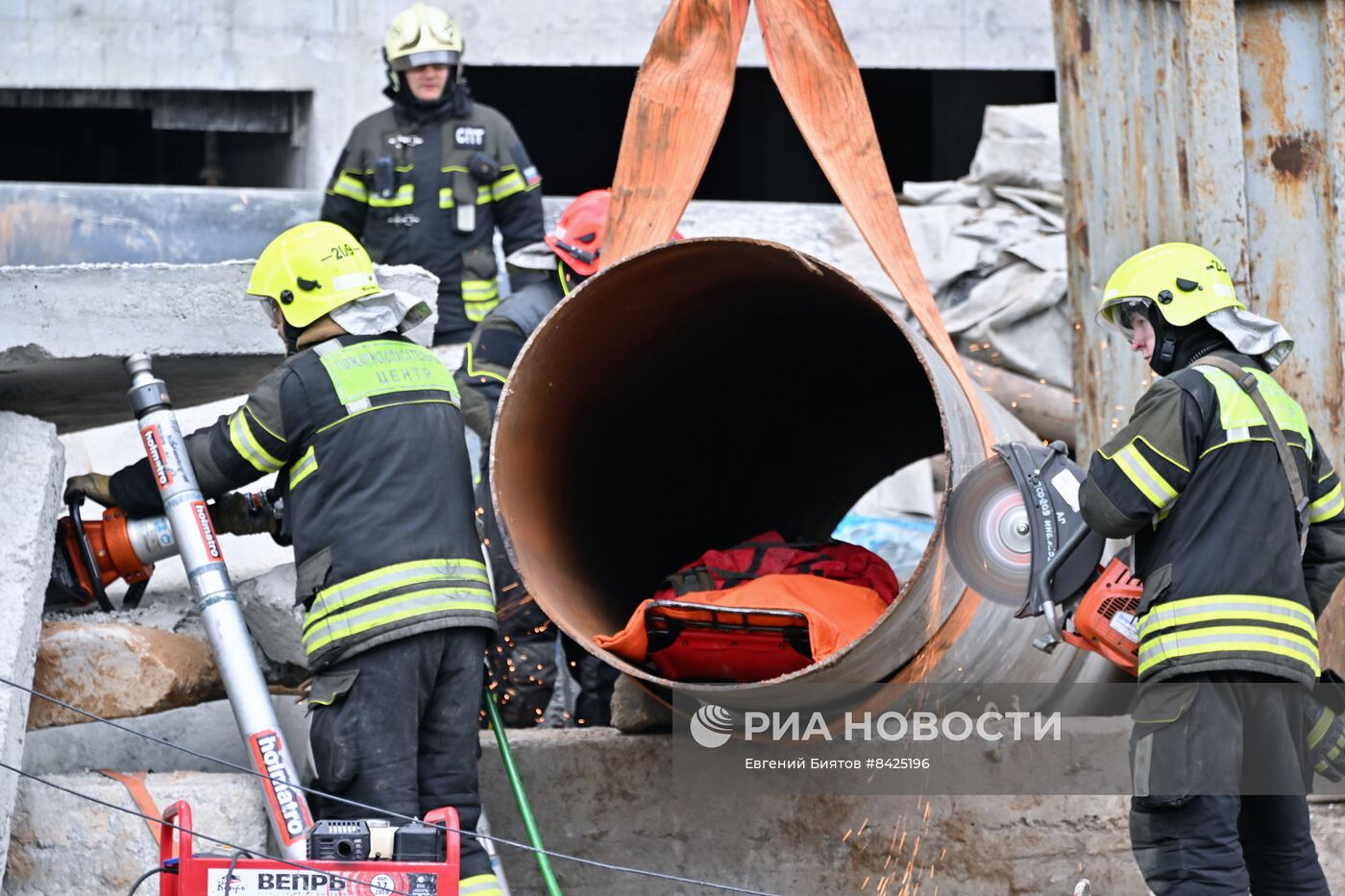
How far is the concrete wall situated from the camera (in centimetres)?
906

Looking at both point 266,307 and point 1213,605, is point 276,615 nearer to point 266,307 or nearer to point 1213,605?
point 266,307

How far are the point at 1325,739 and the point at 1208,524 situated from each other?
0.69 meters

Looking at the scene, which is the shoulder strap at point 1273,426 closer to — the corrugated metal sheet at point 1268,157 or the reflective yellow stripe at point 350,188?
the corrugated metal sheet at point 1268,157

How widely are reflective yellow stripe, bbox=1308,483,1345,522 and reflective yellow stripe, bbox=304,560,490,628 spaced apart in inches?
80.5

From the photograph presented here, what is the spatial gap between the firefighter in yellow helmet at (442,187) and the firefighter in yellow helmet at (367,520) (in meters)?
2.73

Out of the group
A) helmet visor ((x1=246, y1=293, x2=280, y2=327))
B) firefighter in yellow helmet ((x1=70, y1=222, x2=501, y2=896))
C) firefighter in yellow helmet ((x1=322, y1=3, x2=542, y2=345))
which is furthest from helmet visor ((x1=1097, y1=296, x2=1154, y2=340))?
firefighter in yellow helmet ((x1=322, y1=3, x2=542, y2=345))

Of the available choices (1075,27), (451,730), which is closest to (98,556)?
(451,730)

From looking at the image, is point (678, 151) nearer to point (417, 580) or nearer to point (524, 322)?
point (524, 322)

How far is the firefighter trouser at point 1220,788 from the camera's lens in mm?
3818

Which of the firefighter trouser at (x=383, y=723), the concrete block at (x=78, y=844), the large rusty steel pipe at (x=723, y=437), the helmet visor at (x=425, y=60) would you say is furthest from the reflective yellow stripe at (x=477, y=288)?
the concrete block at (x=78, y=844)

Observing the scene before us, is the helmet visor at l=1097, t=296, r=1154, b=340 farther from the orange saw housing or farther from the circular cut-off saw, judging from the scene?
the orange saw housing

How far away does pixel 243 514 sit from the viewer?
462 cm

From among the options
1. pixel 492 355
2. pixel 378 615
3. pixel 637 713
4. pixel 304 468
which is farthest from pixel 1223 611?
pixel 492 355

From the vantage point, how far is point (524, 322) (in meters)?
5.60
